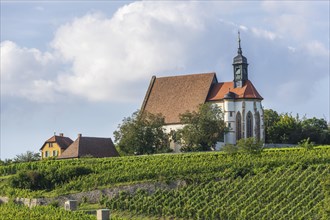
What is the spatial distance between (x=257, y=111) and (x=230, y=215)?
32.0m

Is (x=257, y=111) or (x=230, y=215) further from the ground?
(x=257, y=111)

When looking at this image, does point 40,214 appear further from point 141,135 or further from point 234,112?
point 234,112

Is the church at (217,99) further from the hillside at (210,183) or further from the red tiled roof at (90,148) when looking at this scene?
the hillside at (210,183)

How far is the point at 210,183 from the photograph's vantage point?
52750 millimetres

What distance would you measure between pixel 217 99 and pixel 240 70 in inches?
151

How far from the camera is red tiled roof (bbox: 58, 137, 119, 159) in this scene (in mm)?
74125

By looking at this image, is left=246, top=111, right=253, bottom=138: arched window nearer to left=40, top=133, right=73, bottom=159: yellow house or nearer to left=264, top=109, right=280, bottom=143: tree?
left=264, top=109, right=280, bottom=143: tree

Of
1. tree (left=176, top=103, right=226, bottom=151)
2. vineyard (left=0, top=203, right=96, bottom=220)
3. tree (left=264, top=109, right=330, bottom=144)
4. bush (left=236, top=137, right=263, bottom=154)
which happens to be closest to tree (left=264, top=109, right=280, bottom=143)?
tree (left=264, top=109, right=330, bottom=144)

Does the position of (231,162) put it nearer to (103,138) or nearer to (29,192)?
(29,192)

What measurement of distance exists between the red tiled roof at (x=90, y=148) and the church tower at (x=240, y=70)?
14.3 m

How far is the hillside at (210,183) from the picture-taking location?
4634 centimetres

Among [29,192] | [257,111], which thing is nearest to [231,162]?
[29,192]

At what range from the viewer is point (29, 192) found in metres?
56.2

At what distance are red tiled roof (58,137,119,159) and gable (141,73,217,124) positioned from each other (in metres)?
6.32
